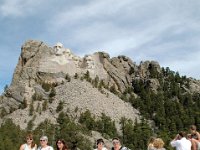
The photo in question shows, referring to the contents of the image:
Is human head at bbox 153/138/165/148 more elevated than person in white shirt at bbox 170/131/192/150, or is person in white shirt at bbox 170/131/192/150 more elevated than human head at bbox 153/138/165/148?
person in white shirt at bbox 170/131/192/150

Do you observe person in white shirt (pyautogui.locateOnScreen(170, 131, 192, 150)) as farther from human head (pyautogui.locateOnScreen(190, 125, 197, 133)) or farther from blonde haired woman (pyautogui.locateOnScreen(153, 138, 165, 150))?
blonde haired woman (pyautogui.locateOnScreen(153, 138, 165, 150))

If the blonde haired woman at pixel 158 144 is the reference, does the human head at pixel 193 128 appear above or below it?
above

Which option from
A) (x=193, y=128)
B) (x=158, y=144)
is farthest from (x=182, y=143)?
(x=158, y=144)

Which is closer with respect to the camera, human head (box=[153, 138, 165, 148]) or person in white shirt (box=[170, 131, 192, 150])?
human head (box=[153, 138, 165, 148])

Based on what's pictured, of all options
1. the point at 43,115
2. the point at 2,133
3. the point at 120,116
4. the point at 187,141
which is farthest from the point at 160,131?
the point at 187,141

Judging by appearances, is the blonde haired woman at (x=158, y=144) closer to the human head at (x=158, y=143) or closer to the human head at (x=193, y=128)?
the human head at (x=158, y=143)

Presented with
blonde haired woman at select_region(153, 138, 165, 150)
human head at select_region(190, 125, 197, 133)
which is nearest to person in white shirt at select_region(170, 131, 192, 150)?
human head at select_region(190, 125, 197, 133)

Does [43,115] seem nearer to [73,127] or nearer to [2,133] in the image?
[73,127]

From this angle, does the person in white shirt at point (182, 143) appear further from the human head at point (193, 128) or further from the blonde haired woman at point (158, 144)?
the blonde haired woman at point (158, 144)

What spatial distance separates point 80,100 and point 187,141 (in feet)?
584

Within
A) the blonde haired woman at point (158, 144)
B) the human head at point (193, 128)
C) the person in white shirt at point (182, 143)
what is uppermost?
the human head at point (193, 128)

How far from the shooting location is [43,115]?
610ft

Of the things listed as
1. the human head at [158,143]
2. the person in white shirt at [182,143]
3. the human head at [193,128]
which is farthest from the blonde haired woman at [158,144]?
the human head at [193,128]

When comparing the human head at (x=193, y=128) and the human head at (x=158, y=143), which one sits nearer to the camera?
the human head at (x=158, y=143)
